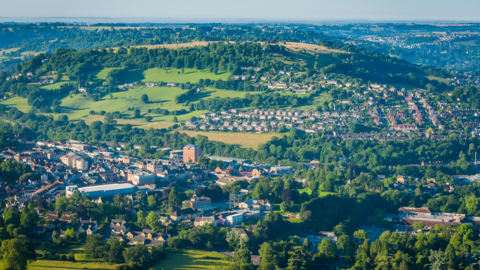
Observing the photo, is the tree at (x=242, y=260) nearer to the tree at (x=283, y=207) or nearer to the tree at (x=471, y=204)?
the tree at (x=283, y=207)

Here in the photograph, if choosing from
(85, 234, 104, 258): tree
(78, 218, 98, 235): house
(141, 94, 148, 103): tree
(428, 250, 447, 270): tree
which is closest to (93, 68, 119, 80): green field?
(141, 94, 148, 103): tree

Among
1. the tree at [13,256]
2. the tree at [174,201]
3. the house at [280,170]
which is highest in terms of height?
the tree at [13,256]

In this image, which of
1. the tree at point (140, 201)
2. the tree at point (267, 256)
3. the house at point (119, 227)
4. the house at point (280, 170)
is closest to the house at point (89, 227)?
the house at point (119, 227)

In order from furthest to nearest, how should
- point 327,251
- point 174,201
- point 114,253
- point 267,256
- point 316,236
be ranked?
1. point 174,201
2. point 316,236
3. point 327,251
4. point 267,256
5. point 114,253

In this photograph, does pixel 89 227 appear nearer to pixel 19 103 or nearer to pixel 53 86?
pixel 19 103

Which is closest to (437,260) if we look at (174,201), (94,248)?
(94,248)

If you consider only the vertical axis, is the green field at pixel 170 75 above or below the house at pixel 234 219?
above

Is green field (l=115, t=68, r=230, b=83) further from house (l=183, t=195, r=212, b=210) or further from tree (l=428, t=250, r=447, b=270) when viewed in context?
tree (l=428, t=250, r=447, b=270)

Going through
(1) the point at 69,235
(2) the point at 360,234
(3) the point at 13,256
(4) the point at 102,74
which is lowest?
(2) the point at 360,234
